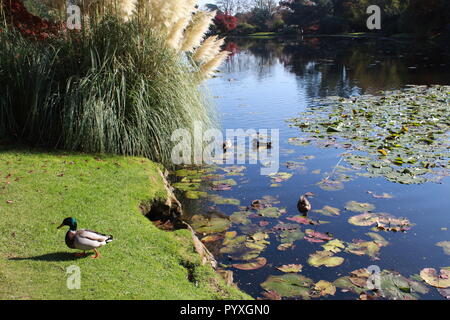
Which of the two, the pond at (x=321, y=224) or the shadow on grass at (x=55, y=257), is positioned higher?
the shadow on grass at (x=55, y=257)

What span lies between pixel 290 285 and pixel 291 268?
0.30 m

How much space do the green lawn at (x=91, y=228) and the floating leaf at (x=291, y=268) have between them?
0.73 m

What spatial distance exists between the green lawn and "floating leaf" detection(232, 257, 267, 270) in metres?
0.57

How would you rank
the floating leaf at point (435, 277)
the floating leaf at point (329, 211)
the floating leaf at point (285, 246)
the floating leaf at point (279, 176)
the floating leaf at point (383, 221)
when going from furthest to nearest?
the floating leaf at point (279, 176)
the floating leaf at point (329, 211)
the floating leaf at point (383, 221)
the floating leaf at point (285, 246)
the floating leaf at point (435, 277)

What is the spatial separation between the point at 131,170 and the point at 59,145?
1459 mm

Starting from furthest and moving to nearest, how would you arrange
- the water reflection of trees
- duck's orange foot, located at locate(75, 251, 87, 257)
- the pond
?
the water reflection of trees
the pond
duck's orange foot, located at locate(75, 251, 87, 257)

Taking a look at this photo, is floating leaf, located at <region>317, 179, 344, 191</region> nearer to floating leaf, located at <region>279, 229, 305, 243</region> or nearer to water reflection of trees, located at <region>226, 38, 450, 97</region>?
floating leaf, located at <region>279, 229, 305, 243</region>

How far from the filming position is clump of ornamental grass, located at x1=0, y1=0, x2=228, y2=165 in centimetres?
629

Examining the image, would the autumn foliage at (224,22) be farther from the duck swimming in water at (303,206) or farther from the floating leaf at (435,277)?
the floating leaf at (435,277)

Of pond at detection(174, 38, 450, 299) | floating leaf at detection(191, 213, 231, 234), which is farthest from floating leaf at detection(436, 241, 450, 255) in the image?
floating leaf at detection(191, 213, 231, 234)

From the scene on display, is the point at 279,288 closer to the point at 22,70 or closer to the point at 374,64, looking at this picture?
the point at 22,70

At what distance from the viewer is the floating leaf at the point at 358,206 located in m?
5.71

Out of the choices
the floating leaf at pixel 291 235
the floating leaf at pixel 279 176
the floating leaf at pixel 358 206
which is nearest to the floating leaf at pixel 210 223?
the floating leaf at pixel 291 235
